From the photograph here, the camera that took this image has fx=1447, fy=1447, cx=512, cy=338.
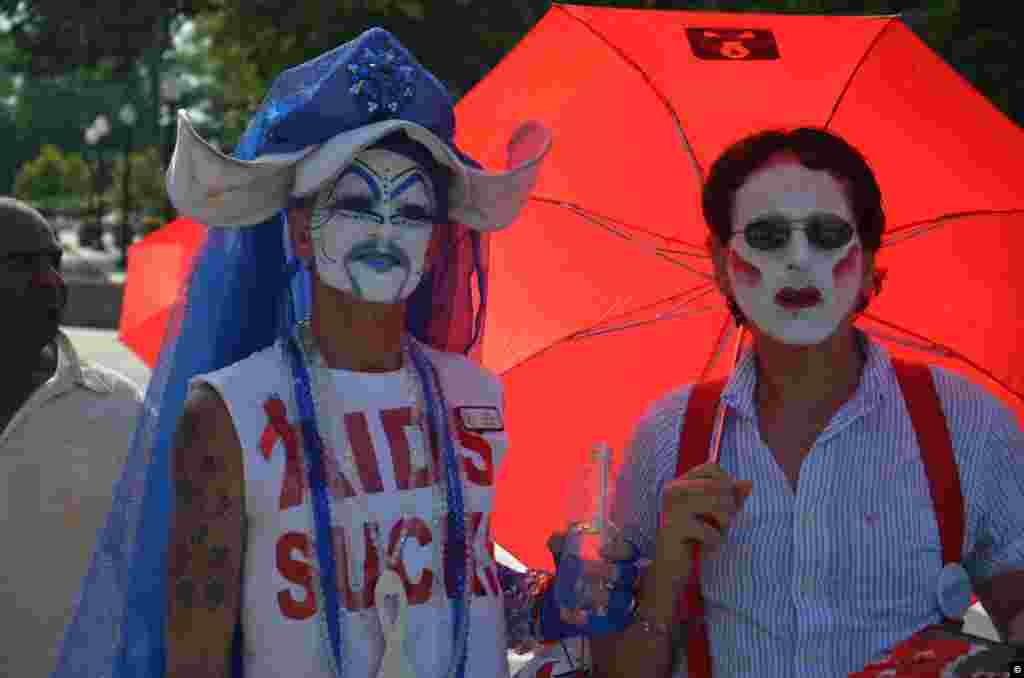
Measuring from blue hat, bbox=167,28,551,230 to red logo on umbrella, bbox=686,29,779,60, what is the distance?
2.20ft

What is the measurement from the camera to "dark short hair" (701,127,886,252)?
9.11 feet

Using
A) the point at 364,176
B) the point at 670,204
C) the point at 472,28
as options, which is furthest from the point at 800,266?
the point at 472,28

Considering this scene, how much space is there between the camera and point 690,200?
3.33 m

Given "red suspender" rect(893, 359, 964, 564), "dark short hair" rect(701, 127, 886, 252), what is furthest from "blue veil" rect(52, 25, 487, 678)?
"red suspender" rect(893, 359, 964, 564)

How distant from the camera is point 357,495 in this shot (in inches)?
104

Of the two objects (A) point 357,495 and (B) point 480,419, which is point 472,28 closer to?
(B) point 480,419

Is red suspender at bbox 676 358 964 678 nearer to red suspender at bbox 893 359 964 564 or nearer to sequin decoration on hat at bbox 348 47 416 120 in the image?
red suspender at bbox 893 359 964 564

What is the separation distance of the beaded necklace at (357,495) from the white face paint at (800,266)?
660 mm

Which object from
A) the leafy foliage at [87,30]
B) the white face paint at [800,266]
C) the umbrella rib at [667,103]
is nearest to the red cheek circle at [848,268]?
the white face paint at [800,266]

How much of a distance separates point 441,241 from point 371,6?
11.0 meters

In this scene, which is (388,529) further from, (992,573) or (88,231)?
(88,231)

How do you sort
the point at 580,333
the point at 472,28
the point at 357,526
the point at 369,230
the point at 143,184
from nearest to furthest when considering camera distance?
the point at 357,526 < the point at 369,230 < the point at 580,333 < the point at 472,28 < the point at 143,184

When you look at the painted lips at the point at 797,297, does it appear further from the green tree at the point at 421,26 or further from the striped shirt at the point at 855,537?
the green tree at the point at 421,26

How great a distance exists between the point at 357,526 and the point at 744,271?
89 cm
